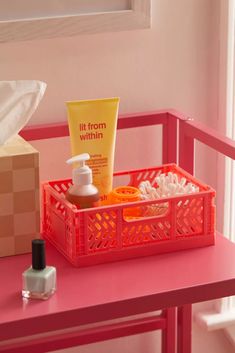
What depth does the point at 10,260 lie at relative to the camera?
113 cm

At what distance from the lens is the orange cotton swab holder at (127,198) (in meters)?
1.18

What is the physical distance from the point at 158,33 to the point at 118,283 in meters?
0.50

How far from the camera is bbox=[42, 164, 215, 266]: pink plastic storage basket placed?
110 cm

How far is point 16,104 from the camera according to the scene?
1.13 m

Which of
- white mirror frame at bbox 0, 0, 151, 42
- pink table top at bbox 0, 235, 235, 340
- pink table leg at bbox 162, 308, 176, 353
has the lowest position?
pink table leg at bbox 162, 308, 176, 353

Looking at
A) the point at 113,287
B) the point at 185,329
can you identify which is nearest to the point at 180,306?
the point at 185,329

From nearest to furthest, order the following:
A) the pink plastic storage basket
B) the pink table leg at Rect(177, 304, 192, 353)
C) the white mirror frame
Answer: the pink plastic storage basket → the white mirror frame → the pink table leg at Rect(177, 304, 192, 353)

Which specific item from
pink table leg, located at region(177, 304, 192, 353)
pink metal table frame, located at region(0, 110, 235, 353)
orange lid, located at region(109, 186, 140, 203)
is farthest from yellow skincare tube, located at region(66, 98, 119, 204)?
pink table leg, located at region(177, 304, 192, 353)

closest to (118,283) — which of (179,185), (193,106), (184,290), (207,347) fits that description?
(184,290)

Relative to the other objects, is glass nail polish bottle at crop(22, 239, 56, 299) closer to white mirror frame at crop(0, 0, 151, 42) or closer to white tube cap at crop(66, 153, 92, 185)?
white tube cap at crop(66, 153, 92, 185)

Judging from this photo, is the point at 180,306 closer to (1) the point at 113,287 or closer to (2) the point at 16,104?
(1) the point at 113,287

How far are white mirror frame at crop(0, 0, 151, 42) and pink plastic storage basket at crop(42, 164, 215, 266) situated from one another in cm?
24

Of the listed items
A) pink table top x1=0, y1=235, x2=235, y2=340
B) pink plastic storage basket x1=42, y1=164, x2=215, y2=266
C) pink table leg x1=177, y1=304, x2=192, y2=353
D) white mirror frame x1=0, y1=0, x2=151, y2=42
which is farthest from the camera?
pink table leg x1=177, y1=304, x2=192, y2=353

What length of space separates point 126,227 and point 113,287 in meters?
0.10
